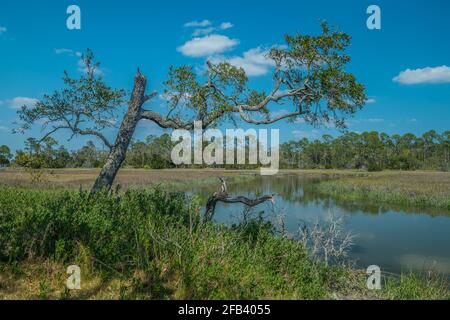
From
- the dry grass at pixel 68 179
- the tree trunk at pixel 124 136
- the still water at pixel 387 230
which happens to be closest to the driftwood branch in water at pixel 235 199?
the still water at pixel 387 230

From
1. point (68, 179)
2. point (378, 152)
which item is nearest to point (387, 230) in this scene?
point (68, 179)

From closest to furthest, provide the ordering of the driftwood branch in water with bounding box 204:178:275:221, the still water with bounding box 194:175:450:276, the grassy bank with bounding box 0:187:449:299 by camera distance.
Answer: the grassy bank with bounding box 0:187:449:299 < the driftwood branch in water with bounding box 204:178:275:221 < the still water with bounding box 194:175:450:276

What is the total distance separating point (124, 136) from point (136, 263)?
5.06 m

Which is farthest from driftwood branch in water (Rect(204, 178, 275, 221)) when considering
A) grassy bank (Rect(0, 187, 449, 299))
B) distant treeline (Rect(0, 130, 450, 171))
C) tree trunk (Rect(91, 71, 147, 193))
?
A: distant treeline (Rect(0, 130, 450, 171))

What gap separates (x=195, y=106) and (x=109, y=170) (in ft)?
9.82

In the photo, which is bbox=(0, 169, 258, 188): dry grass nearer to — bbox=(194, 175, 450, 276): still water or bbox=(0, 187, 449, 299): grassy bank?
bbox=(0, 187, 449, 299): grassy bank

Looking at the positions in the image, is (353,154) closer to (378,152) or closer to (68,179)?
(378,152)

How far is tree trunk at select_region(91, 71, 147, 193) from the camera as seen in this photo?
10.1 m

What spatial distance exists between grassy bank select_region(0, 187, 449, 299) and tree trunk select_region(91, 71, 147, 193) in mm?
2026

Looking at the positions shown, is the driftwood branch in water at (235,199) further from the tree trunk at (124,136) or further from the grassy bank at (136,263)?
the tree trunk at (124,136)

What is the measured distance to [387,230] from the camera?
57.4 feet

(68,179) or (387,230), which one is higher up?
(68,179)

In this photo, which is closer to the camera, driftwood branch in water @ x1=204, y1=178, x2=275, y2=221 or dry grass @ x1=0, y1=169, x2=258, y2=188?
driftwood branch in water @ x1=204, y1=178, x2=275, y2=221

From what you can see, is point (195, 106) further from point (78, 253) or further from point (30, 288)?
point (30, 288)
